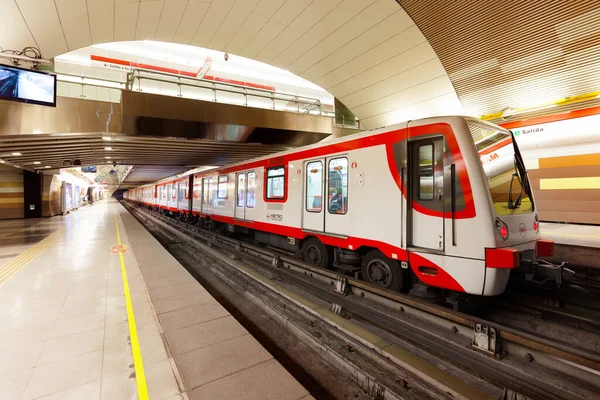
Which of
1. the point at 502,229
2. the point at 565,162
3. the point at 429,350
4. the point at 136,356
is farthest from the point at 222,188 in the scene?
the point at 565,162

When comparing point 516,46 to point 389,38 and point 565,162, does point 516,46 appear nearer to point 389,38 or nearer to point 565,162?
point 389,38

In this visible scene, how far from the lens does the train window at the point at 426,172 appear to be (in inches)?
160

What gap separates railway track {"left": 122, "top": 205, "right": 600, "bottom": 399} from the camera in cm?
265

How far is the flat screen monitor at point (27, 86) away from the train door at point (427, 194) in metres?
10.4

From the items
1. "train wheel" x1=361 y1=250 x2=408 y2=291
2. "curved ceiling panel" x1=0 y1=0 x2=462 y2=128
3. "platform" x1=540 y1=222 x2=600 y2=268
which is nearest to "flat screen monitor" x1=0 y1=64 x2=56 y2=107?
"curved ceiling panel" x1=0 y1=0 x2=462 y2=128

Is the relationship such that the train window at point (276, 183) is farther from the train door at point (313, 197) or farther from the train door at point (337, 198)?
the train door at point (337, 198)

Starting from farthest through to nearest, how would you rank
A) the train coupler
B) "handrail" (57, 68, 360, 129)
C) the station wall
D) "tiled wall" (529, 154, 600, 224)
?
"handrail" (57, 68, 360, 129) → "tiled wall" (529, 154, 600, 224) → the station wall → the train coupler

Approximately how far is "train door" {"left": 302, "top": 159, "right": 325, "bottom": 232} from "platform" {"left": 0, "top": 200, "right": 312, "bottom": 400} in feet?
8.48

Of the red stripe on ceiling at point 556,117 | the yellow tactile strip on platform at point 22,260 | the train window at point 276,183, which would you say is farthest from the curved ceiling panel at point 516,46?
the yellow tactile strip on platform at point 22,260

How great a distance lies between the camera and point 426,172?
13.5 feet

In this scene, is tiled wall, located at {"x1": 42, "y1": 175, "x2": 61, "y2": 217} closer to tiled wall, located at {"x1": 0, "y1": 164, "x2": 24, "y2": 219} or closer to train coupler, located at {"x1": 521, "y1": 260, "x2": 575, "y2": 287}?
→ tiled wall, located at {"x1": 0, "y1": 164, "x2": 24, "y2": 219}

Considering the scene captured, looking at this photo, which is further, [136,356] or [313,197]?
[313,197]

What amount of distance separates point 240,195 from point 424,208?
6770mm

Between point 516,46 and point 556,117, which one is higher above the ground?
point 516,46
